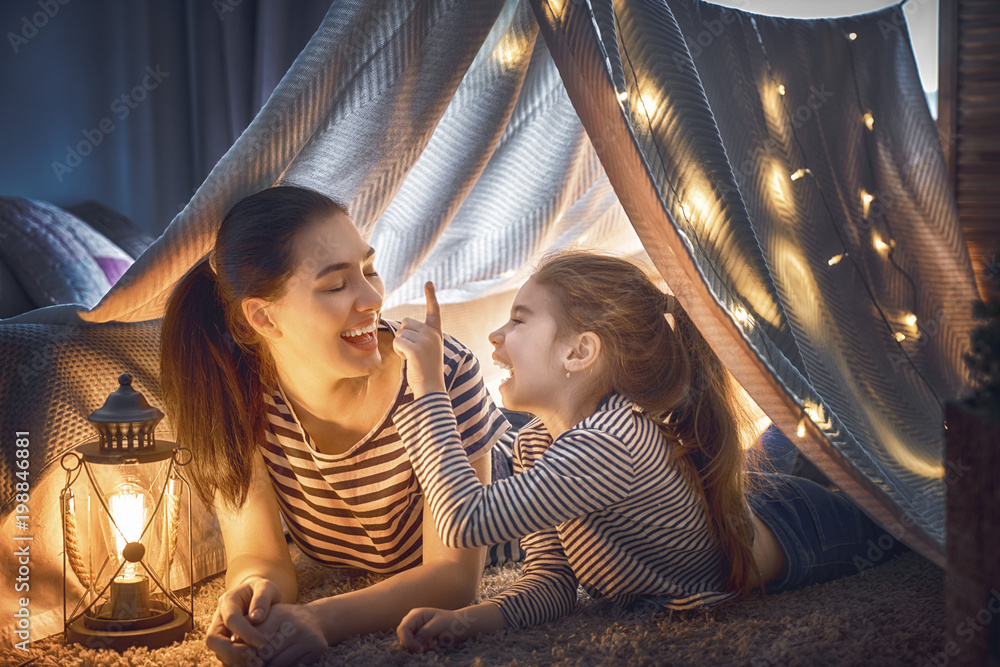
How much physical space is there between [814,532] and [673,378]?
383 mm

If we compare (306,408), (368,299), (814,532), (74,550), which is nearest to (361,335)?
(368,299)

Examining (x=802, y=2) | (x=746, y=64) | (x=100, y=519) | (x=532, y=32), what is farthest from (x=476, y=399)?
(x=802, y=2)

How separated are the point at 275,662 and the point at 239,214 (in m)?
0.61

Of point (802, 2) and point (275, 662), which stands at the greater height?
point (802, 2)

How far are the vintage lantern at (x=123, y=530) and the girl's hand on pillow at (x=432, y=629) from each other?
14.0 inches

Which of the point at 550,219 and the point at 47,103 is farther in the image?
the point at 47,103

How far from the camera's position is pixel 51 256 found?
2.04m

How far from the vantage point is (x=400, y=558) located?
131 centimetres

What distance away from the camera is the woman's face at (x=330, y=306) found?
1165mm

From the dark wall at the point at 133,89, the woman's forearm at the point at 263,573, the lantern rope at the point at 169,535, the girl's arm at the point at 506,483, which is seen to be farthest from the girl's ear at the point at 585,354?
the dark wall at the point at 133,89

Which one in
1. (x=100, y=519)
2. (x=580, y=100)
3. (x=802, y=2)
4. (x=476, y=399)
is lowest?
(x=100, y=519)

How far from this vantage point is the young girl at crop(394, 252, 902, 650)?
1064 mm

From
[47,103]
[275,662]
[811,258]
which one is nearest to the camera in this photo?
[275,662]

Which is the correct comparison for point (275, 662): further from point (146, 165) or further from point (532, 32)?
point (146, 165)
